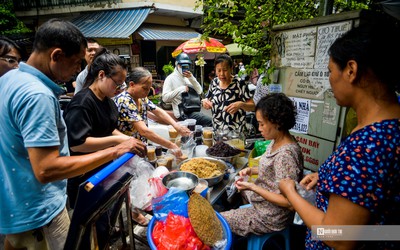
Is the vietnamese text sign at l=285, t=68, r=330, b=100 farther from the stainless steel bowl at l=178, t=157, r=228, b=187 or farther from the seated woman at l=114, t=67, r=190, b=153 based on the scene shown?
the seated woman at l=114, t=67, r=190, b=153

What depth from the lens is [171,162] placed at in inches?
99.3

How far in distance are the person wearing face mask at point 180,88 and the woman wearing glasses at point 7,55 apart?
2.76 m

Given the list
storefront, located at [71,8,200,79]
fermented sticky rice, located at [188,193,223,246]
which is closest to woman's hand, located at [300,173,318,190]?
fermented sticky rice, located at [188,193,223,246]

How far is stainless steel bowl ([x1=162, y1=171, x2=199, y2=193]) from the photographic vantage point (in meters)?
1.97

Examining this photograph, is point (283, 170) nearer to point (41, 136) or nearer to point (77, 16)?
point (41, 136)

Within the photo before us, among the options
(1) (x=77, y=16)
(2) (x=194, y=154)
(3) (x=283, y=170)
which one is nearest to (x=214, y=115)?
(2) (x=194, y=154)

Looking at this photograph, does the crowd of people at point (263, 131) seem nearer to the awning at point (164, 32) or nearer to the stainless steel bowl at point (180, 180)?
the stainless steel bowl at point (180, 180)

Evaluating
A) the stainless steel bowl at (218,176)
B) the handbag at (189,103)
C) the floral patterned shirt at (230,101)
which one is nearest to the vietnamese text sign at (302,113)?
the floral patterned shirt at (230,101)

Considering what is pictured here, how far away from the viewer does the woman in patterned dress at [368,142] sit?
93 cm

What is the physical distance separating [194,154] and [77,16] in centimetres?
1289

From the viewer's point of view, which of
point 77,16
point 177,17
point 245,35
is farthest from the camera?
point 177,17

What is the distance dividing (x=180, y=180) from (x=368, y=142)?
147 cm

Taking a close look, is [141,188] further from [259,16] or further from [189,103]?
[189,103]

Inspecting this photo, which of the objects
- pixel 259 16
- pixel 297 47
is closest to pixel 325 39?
pixel 297 47
